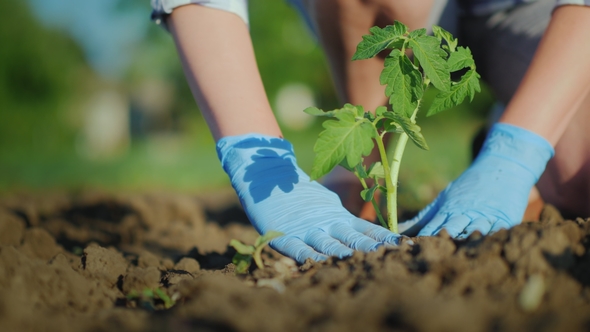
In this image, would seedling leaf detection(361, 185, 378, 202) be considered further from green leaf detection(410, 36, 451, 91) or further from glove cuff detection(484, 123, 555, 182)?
glove cuff detection(484, 123, 555, 182)

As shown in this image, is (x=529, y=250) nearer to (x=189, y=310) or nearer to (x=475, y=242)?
(x=475, y=242)

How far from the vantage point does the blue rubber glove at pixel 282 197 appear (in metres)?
1.65

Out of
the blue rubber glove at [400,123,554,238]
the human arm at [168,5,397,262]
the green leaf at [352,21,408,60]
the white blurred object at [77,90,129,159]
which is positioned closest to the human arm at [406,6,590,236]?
the blue rubber glove at [400,123,554,238]

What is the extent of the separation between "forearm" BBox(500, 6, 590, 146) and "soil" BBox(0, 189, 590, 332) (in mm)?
643

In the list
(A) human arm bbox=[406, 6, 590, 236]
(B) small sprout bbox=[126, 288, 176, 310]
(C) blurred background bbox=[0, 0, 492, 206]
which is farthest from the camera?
(C) blurred background bbox=[0, 0, 492, 206]

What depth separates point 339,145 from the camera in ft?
4.33

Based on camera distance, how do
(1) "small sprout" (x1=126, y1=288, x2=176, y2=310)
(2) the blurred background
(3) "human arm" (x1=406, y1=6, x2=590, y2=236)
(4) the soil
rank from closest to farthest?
(4) the soil, (1) "small sprout" (x1=126, y1=288, x2=176, y2=310), (3) "human arm" (x1=406, y1=6, x2=590, y2=236), (2) the blurred background

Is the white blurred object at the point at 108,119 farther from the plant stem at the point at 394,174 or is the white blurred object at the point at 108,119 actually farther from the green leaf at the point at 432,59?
the green leaf at the point at 432,59

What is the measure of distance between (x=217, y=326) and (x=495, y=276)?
611mm

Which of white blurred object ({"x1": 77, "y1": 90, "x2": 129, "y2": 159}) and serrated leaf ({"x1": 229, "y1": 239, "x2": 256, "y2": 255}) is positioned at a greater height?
serrated leaf ({"x1": 229, "y1": 239, "x2": 256, "y2": 255})

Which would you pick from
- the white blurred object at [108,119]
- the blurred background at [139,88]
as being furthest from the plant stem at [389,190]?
the white blurred object at [108,119]

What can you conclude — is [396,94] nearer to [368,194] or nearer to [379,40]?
[379,40]

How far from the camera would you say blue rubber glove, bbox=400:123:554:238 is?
5.67 ft

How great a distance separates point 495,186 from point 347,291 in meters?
0.93
